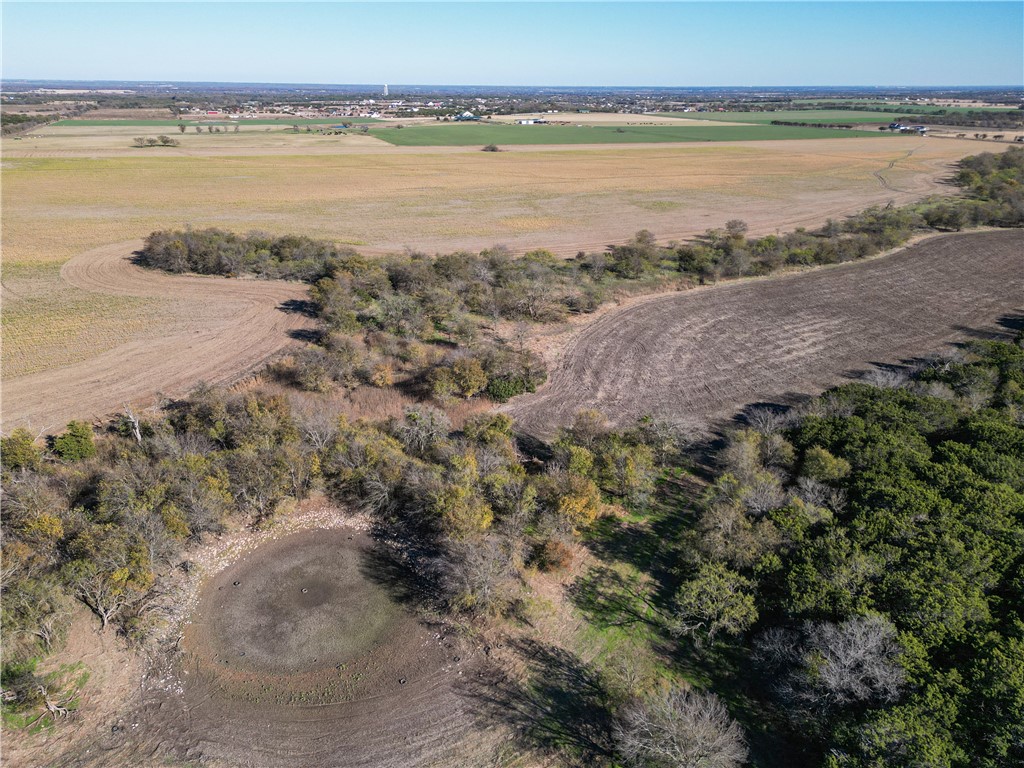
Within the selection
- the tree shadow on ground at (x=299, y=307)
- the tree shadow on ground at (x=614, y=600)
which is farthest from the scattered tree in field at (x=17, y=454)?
the tree shadow on ground at (x=614, y=600)

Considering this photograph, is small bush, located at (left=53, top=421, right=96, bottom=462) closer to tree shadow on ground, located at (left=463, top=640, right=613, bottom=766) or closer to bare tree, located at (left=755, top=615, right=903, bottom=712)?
tree shadow on ground, located at (left=463, top=640, right=613, bottom=766)

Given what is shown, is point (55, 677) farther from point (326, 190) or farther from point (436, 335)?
point (326, 190)

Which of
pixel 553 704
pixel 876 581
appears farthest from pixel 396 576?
pixel 876 581

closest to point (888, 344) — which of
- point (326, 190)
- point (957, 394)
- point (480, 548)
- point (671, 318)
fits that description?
point (957, 394)

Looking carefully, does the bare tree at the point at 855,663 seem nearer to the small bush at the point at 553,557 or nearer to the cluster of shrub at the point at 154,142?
the small bush at the point at 553,557

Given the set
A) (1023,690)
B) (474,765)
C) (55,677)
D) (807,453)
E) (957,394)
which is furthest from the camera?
(957,394)
